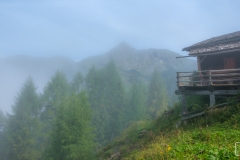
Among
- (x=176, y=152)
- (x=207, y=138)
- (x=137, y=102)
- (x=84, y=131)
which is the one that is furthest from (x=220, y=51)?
(x=137, y=102)

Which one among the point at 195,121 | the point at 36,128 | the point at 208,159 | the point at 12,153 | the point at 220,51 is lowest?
the point at 12,153

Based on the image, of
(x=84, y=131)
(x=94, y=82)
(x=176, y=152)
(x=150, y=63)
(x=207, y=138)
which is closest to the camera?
(x=176, y=152)

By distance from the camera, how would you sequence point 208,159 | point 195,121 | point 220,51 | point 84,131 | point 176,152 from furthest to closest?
point 84,131
point 220,51
point 195,121
point 176,152
point 208,159

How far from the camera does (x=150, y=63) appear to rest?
167 meters

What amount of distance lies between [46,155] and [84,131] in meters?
5.39

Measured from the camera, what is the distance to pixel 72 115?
22891 mm

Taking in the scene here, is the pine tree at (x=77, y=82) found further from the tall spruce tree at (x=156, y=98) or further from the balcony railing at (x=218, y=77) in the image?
the balcony railing at (x=218, y=77)

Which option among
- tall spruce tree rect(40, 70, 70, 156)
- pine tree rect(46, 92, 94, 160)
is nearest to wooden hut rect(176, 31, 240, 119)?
pine tree rect(46, 92, 94, 160)

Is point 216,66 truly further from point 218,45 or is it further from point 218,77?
point 218,45

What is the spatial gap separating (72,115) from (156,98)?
28.1 metres

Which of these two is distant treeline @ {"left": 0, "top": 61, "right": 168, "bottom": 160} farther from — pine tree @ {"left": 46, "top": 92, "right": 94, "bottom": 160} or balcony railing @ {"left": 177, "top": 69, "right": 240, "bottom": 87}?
balcony railing @ {"left": 177, "top": 69, "right": 240, "bottom": 87}

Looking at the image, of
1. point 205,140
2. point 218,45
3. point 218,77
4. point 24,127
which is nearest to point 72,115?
point 24,127

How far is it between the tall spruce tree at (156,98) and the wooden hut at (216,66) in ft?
84.3

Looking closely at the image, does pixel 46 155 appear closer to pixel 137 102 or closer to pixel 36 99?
pixel 36 99
